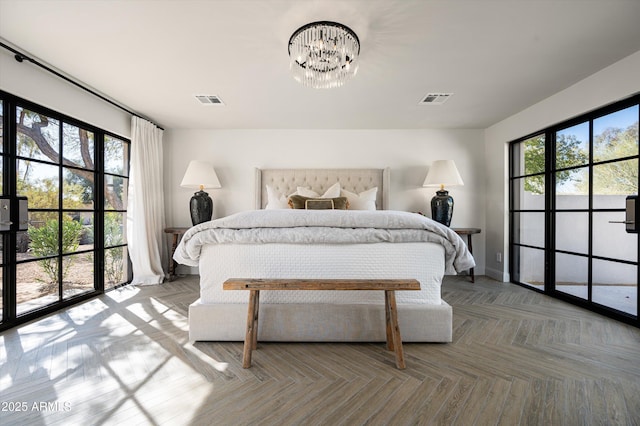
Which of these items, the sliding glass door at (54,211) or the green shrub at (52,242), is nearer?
the sliding glass door at (54,211)

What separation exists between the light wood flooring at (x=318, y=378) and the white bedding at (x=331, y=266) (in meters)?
0.33

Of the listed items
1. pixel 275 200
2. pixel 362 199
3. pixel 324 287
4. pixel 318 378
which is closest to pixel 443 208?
pixel 362 199

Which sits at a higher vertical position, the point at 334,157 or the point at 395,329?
the point at 334,157

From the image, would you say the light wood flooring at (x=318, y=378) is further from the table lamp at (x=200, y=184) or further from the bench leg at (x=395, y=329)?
the table lamp at (x=200, y=184)

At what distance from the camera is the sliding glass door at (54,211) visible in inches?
84.1

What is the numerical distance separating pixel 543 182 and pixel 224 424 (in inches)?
153

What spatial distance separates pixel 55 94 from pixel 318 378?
11.0 feet

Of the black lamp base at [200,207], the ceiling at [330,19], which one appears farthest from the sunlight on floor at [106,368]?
the ceiling at [330,19]

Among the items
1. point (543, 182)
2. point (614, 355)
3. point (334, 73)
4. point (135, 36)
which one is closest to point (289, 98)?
point (334, 73)

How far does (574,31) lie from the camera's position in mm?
1857

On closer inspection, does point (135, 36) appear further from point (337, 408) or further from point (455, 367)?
point (455, 367)

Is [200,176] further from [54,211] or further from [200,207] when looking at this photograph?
[54,211]

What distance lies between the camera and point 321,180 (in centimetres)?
399

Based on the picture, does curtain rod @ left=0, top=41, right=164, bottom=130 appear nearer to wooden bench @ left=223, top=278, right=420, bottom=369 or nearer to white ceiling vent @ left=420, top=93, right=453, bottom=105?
wooden bench @ left=223, top=278, right=420, bottom=369
